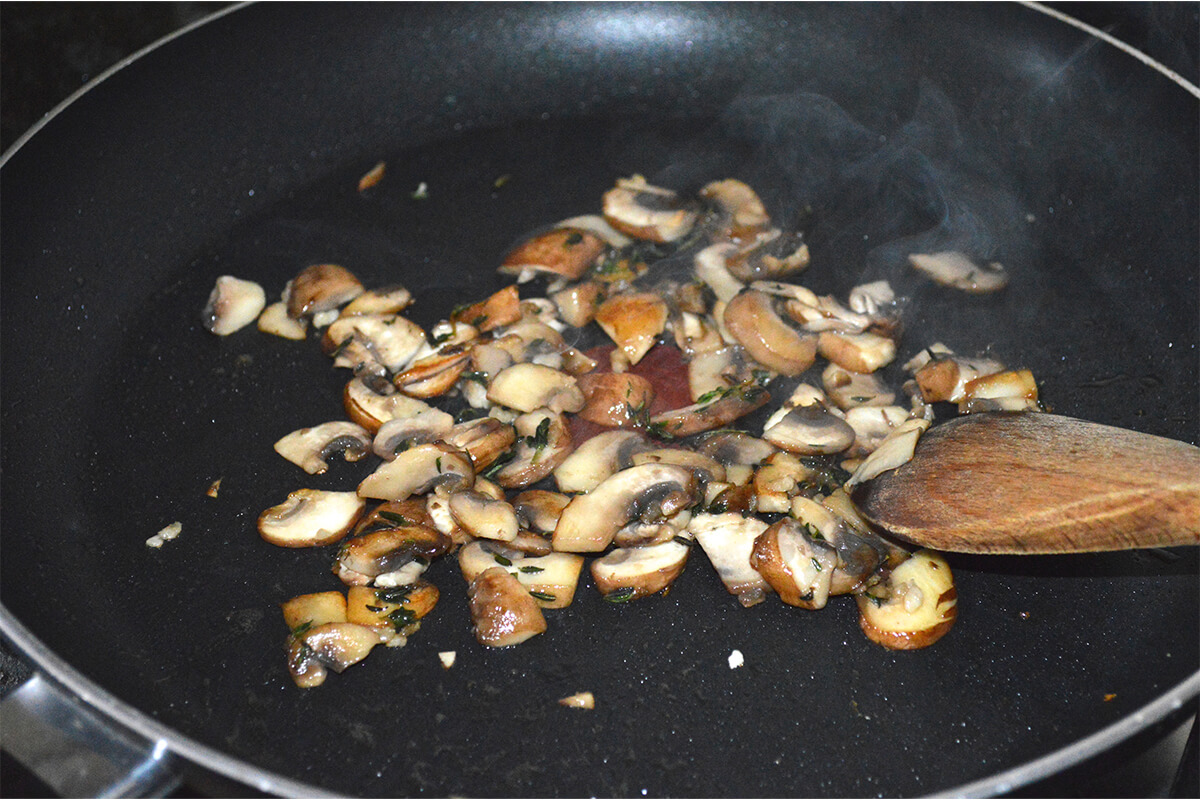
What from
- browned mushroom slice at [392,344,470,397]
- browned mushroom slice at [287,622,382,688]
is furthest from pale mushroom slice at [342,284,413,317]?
browned mushroom slice at [287,622,382,688]

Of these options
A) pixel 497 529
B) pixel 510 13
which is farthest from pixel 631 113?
pixel 497 529

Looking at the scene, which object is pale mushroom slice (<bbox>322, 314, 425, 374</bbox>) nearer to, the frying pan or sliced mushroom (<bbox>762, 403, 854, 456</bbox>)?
the frying pan

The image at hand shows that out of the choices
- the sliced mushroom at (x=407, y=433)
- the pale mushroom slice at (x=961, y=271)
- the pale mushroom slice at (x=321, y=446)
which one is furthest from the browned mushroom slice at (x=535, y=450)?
the pale mushroom slice at (x=961, y=271)

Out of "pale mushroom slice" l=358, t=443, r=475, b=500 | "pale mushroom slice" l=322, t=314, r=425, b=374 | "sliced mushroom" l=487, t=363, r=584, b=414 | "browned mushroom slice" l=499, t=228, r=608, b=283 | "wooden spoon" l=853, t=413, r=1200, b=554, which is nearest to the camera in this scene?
"wooden spoon" l=853, t=413, r=1200, b=554

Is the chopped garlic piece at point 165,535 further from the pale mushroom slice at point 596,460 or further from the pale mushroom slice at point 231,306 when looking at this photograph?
the pale mushroom slice at point 596,460

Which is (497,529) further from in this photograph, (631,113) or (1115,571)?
(631,113)

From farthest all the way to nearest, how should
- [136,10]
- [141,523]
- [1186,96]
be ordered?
[136,10] < [1186,96] < [141,523]
